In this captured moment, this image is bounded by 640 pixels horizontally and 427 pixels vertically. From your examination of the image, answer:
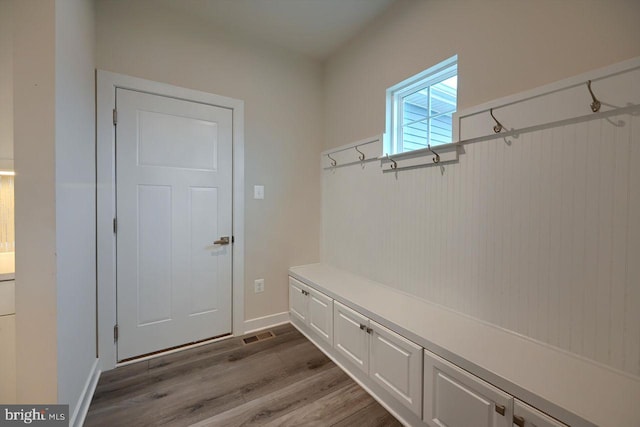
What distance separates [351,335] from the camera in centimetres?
178

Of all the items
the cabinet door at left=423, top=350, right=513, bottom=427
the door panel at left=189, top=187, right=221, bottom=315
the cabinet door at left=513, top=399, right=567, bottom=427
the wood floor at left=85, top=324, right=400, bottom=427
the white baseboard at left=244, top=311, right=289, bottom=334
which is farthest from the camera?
the white baseboard at left=244, top=311, right=289, bottom=334

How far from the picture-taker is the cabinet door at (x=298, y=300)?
7.59 feet

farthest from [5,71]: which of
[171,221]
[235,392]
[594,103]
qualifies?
[594,103]

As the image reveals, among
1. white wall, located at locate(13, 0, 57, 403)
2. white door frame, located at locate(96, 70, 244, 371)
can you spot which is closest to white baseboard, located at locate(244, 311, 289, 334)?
white door frame, located at locate(96, 70, 244, 371)

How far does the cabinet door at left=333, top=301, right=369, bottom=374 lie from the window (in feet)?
4.25

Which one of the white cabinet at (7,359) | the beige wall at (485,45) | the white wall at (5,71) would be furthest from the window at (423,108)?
the white cabinet at (7,359)

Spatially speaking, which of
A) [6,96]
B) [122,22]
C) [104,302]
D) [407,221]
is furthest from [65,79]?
[407,221]

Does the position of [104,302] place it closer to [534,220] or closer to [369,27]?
[534,220]

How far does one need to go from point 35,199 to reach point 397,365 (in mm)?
1899

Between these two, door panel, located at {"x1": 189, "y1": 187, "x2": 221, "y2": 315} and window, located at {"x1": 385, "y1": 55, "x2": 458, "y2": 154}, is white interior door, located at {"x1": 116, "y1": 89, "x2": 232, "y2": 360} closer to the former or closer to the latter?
door panel, located at {"x1": 189, "y1": 187, "x2": 221, "y2": 315}

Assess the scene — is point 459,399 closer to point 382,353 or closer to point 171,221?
point 382,353

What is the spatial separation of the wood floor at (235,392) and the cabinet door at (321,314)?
184 mm

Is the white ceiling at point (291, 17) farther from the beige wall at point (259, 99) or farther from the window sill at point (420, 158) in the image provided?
the window sill at point (420, 158)

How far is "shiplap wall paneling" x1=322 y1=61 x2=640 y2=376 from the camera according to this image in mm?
1039
